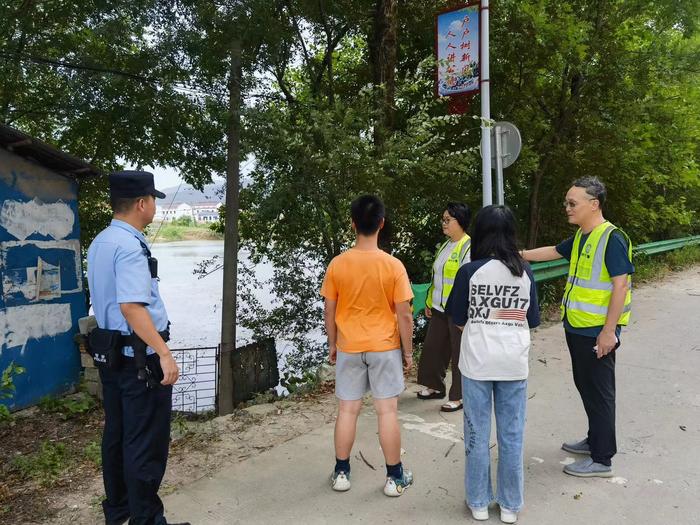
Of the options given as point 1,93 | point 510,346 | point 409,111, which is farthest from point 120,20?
point 510,346

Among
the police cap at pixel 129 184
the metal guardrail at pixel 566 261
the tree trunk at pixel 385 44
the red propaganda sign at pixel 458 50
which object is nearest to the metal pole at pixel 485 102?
the red propaganda sign at pixel 458 50

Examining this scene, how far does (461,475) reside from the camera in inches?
139

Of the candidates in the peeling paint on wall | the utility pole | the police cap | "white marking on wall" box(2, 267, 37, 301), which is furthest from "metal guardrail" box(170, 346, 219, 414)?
the police cap

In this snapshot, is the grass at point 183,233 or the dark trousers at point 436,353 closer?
the dark trousers at point 436,353

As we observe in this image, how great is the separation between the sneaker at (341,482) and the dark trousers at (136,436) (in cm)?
102

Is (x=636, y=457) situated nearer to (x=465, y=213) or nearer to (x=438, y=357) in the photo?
(x=438, y=357)

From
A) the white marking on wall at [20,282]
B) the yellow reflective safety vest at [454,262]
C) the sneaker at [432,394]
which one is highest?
the yellow reflective safety vest at [454,262]

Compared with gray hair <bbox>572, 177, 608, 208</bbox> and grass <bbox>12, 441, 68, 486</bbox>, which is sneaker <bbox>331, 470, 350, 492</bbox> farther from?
gray hair <bbox>572, 177, 608, 208</bbox>

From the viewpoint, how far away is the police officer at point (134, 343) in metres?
2.60

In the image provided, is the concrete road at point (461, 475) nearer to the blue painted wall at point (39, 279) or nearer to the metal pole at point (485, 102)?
the metal pole at point (485, 102)

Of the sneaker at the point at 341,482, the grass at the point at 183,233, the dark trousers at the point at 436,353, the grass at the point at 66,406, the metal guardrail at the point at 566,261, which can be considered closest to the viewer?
the sneaker at the point at 341,482

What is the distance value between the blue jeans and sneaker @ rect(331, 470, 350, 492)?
0.78 meters

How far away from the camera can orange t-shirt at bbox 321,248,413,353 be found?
3205mm

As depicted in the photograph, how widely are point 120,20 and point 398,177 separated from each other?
142 inches
